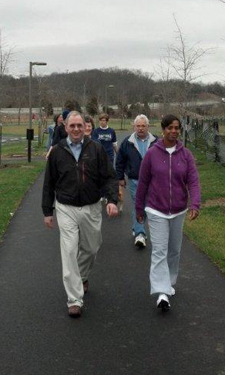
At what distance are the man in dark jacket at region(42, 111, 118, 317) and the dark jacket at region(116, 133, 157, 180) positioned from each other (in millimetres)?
1958

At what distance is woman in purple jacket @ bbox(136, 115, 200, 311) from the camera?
4816mm

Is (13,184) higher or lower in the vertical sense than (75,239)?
lower

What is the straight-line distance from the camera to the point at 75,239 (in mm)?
4816

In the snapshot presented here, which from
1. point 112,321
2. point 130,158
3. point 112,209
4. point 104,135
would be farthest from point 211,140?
point 112,321

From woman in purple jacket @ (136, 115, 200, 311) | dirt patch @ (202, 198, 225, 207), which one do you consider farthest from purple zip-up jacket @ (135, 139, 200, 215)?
dirt patch @ (202, 198, 225, 207)

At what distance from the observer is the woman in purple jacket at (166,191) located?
15.8 ft

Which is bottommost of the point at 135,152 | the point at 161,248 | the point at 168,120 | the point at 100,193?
the point at 161,248

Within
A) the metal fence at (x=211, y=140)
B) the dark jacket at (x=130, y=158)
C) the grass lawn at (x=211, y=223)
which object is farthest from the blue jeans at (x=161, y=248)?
the metal fence at (x=211, y=140)

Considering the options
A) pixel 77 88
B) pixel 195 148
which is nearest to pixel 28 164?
pixel 195 148

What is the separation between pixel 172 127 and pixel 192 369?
86.0 inches

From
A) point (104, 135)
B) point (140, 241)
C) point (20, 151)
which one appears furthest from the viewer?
point (20, 151)

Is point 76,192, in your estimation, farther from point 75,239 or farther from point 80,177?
point 75,239

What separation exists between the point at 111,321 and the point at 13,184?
9656 mm

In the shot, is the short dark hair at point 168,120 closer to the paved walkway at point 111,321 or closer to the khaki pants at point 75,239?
the khaki pants at point 75,239
